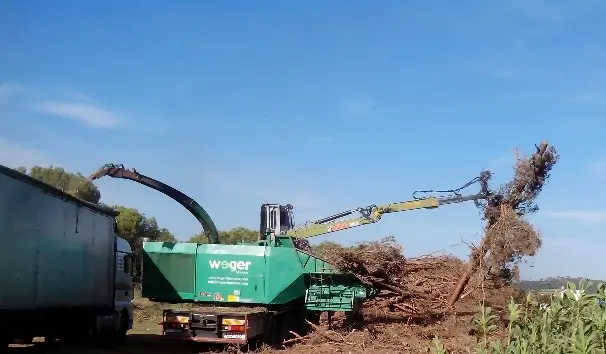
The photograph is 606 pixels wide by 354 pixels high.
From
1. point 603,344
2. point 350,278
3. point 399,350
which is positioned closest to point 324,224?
point 350,278

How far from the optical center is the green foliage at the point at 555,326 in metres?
7.26

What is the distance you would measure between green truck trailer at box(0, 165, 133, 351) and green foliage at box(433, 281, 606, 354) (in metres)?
7.74

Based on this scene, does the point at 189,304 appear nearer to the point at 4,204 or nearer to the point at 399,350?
the point at 399,350

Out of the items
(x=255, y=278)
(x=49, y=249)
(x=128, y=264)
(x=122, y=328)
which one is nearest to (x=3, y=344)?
(x=49, y=249)

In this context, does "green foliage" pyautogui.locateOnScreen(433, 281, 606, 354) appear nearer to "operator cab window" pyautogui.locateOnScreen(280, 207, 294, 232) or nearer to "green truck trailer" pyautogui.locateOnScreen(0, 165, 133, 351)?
"green truck trailer" pyautogui.locateOnScreen(0, 165, 133, 351)

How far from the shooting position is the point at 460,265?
55.0ft

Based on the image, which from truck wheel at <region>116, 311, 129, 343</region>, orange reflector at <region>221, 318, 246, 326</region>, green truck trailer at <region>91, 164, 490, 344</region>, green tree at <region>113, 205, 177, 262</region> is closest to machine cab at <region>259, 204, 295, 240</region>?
green truck trailer at <region>91, 164, 490, 344</region>

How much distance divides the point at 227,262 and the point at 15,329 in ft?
18.0

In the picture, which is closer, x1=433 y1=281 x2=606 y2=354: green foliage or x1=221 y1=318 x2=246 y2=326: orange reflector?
x1=433 y1=281 x2=606 y2=354: green foliage

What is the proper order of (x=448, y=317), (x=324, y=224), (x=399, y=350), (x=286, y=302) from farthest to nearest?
(x=324, y=224) → (x=286, y=302) → (x=448, y=317) → (x=399, y=350)

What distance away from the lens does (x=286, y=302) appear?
55.5 ft

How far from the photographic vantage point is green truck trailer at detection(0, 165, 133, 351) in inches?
461

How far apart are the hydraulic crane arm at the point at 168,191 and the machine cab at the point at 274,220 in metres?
2.35

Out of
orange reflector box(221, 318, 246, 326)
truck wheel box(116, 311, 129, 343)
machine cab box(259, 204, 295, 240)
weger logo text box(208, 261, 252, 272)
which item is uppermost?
machine cab box(259, 204, 295, 240)
